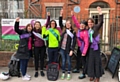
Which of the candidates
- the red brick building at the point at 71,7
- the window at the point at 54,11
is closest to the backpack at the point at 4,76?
the red brick building at the point at 71,7

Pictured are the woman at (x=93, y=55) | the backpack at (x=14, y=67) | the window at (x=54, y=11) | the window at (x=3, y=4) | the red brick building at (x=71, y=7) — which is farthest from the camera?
the window at (x=3, y=4)

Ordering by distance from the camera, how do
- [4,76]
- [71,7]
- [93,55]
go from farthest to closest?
[71,7] → [4,76] → [93,55]

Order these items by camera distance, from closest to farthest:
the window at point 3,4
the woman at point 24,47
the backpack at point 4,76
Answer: the woman at point 24,47 < the backpack at point 4,76 < the window at point 3,4

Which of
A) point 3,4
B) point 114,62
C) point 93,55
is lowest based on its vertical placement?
point 114,62

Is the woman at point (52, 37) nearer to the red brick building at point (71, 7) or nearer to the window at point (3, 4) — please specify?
the red brick building at point (71, 7)

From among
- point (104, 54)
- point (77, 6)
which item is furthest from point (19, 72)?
point (77, 6)

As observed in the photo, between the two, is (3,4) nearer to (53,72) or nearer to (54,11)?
(54,11)

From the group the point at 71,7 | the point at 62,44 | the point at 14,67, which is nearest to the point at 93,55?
the point at 62,44

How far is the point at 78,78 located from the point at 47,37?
162cm

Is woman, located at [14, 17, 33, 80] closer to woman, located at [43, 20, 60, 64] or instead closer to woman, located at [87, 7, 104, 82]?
woman, located at [43, 20, 60, 64]

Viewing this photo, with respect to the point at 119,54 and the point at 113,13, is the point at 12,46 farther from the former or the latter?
the point at 113,13

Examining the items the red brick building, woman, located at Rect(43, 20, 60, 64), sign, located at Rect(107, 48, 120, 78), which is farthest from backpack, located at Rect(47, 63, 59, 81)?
the red brick building

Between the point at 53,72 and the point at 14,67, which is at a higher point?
the point at 14,67

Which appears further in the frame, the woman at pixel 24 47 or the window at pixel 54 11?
the window at pixel 54 11
